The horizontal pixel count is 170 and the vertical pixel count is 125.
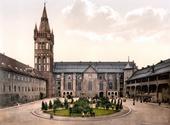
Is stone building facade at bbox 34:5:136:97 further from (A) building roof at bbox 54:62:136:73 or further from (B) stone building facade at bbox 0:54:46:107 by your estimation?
(B) stone building facade at bbox 0:54:46:107

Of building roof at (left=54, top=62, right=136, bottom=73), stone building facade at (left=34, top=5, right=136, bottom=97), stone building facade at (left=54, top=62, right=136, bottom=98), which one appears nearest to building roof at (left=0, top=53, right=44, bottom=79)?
stone building facade at (left=34, top=5, right=136, bottom=97)

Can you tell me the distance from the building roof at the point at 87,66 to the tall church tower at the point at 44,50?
10756 millimetres

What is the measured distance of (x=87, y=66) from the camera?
112250 millimetres

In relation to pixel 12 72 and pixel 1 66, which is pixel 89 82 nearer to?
pixel 12 72

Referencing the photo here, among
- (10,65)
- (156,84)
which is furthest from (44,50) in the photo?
(156,84)

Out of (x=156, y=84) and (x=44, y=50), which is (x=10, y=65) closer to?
(x=156, y=84)

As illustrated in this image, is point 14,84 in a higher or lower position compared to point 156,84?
higher

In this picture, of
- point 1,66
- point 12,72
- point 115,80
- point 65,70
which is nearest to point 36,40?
point 65,70

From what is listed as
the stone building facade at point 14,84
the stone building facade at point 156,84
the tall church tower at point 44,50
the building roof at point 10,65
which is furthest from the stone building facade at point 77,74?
the building roof at point 10,65

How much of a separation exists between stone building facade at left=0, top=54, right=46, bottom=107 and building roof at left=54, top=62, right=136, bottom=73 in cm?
3086

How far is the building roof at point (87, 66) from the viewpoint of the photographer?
362 feet

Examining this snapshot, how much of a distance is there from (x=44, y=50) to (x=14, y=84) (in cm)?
4232

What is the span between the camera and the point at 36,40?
3836 inches

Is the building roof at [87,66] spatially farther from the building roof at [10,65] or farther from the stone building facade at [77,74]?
the building roof at [10,65]
